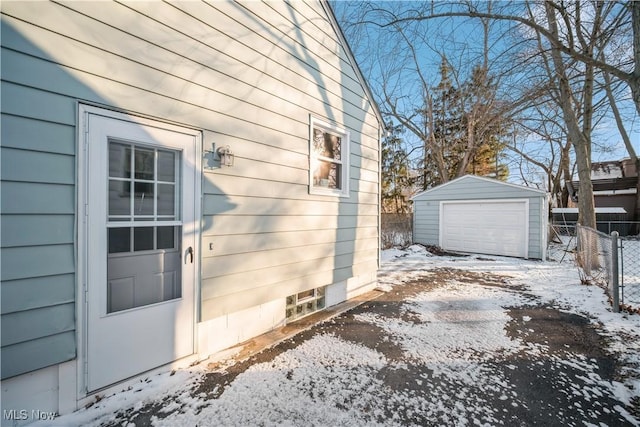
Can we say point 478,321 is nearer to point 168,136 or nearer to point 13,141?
point 168,136

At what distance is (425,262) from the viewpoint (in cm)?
814

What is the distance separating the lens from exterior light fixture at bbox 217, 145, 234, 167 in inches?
111

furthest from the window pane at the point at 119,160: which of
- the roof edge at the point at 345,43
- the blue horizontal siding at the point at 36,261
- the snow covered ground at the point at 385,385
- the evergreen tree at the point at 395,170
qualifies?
the evergreen tree at the point at 395,170

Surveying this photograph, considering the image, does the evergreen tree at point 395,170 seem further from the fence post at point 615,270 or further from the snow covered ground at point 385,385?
the snow covered ground at point 385,385

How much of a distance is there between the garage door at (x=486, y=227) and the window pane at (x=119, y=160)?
9.93 meters

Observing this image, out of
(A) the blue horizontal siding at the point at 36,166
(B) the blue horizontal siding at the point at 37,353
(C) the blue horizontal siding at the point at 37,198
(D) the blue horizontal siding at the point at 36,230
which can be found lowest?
(B) the blue horizontal siding at the point at 37,353

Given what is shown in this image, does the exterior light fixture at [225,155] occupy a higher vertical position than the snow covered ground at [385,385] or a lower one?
higher

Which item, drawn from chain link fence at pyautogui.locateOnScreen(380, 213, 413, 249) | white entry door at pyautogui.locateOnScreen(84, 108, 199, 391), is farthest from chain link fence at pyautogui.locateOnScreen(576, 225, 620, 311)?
white entry door at pyautogui.locateOnScreen(84, 108, 199, 391)

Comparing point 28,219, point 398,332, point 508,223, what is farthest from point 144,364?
point 508,223

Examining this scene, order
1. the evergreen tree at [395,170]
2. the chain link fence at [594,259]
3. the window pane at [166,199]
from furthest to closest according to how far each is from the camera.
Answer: the evergreen tree at [395,170] < the chain link fence at [594,259] < the window pane at [166,199]

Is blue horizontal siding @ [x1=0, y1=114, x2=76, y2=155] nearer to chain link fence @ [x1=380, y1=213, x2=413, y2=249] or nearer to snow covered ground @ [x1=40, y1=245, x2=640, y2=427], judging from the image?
snow covered ground @ [x1=40, y1=245, x2=640, y2=427]

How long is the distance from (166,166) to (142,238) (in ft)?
2.20

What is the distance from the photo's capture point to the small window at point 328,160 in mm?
4011

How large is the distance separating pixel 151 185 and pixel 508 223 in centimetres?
987
